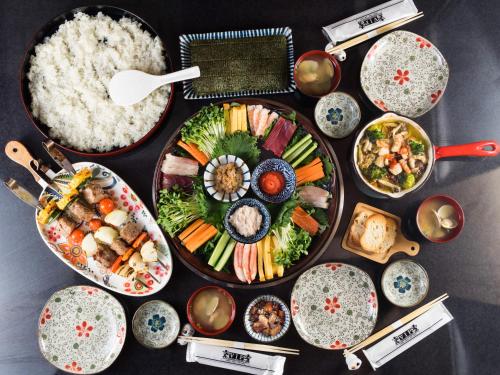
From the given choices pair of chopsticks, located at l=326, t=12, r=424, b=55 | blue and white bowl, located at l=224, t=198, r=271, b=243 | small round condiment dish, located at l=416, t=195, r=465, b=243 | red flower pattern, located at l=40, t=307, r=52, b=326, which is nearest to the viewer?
blue and white bowl, located at l=224, t=198, r=271, b=243

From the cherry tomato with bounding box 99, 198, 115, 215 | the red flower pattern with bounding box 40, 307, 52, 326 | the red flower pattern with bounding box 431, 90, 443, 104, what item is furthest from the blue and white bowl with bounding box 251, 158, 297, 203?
the red flower pattern with bounding box 40, 307, 52, 326

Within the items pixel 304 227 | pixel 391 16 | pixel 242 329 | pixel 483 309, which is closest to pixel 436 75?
pixel 391 16

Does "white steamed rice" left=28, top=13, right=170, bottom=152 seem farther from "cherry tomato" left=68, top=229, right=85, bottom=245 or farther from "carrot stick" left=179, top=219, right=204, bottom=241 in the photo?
"carrot stick" left=179, top=219, right=204, bottom=241

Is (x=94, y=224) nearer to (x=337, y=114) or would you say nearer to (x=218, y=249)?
(x=218, y=249)

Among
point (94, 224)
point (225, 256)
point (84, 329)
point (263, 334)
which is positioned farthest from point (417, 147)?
point (84, 329)

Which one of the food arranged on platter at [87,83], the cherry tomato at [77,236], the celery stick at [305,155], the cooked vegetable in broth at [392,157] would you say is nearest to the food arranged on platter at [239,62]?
the food arranged on platter at [87,83]

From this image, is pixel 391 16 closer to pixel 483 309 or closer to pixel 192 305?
pixel 483 309

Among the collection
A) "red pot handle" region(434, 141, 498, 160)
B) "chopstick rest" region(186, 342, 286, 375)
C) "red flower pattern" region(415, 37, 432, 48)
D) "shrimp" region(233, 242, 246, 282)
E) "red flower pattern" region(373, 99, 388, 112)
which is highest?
"red flower pattern" region(415, 37, 432, 48)
